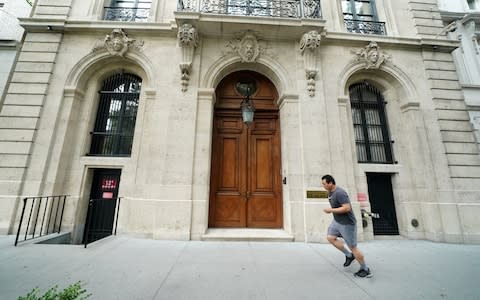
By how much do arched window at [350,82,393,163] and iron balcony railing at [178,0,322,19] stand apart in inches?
132

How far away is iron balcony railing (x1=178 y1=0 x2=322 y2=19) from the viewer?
6.67 meters

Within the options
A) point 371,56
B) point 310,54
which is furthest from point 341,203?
point 371,56

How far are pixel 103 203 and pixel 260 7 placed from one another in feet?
29.1

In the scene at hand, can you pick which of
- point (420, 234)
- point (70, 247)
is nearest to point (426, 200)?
point (420, 234)

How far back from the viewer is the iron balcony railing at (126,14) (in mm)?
7281

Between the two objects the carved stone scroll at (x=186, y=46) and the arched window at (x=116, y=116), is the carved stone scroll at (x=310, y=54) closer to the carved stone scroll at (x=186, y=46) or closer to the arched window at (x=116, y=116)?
the carved stone scroll at (x=186, y=46)

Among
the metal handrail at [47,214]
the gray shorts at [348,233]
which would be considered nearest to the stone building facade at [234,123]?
the metal handrail at [47,214]

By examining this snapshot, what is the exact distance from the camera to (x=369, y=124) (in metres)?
7.11

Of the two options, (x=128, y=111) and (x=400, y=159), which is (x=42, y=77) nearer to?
(x=128, y=111)

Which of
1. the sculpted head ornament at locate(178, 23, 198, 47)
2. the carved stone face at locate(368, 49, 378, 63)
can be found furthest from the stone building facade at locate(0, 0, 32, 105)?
the carved stone face at locate(368, 49, 378, 63)

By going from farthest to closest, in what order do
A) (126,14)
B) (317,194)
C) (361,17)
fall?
(361,17) → (126,14) → (317,194)

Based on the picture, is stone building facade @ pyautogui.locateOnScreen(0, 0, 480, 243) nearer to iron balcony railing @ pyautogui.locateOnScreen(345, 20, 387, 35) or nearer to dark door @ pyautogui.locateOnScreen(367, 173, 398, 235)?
dark door @ pyautogui.locateOnScreen(367, 173, 398, 235)

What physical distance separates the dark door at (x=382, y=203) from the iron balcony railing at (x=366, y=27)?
19.1 ft

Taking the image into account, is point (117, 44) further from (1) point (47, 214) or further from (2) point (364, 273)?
(2) point (364, 273)
